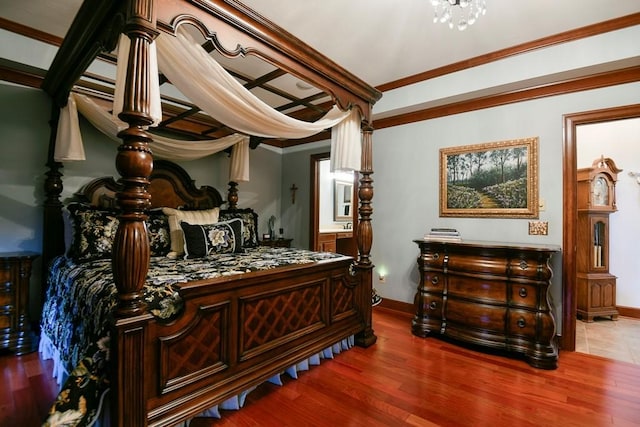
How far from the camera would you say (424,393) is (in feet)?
6.59

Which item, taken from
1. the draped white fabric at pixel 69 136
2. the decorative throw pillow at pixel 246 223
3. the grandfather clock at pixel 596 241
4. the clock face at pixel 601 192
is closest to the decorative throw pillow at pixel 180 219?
the decorative throw pillow at pixel 246 223

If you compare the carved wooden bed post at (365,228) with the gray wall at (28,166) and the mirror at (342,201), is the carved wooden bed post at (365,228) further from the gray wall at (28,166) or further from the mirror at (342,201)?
the mirror at (342,201)

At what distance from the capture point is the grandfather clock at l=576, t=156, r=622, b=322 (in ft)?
11.4

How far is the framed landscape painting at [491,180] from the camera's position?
2.90 m

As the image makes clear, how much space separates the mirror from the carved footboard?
348 cm

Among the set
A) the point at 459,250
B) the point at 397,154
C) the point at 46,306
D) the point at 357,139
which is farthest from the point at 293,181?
the point at 46,306

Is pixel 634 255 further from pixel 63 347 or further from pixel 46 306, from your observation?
pixel 46 306

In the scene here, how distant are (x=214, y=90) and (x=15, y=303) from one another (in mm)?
2387

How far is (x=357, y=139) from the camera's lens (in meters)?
2.71

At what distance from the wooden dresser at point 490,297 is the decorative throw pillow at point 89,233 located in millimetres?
2845

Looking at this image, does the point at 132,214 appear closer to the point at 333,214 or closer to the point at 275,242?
the point at 275,242

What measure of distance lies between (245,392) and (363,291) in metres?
1.34

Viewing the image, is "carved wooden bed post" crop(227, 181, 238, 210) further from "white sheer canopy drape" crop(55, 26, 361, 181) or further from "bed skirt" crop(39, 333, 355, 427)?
"bed skirt" crop(39, 333, 355, 427)

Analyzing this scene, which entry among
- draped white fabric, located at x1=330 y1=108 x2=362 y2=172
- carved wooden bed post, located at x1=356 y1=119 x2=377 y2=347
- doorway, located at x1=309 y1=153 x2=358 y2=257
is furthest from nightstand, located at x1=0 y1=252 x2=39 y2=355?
doorway, located at x1=309 y1=153 x2=358 y2=257
